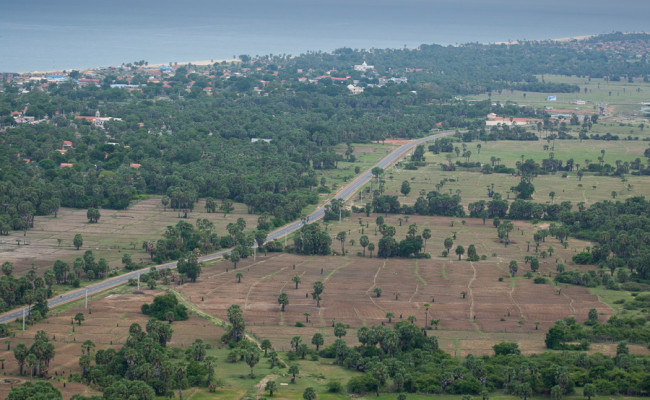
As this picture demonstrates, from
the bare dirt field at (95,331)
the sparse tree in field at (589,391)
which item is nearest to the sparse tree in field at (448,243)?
the bare dirt field at (95,331)

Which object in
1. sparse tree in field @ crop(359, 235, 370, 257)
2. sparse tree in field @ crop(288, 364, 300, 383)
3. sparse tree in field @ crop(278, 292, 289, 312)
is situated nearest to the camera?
sparse tree in field @ crop(288, 364, 300, 383)

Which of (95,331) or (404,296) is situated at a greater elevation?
(404,296)

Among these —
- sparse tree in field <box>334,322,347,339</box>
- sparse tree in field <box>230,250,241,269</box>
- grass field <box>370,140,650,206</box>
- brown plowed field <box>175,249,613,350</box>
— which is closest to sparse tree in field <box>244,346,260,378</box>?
brown plowed field <box>175,249,613,350</box>

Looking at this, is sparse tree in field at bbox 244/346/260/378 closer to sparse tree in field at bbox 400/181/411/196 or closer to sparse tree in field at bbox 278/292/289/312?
sparse tree in field at bbox 278/292/289/312

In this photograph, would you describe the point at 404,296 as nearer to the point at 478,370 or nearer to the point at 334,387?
the point at 478,370

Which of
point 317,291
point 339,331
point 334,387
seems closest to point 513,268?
point 317,291

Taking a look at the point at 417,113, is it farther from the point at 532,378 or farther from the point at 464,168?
the point at 532,378
